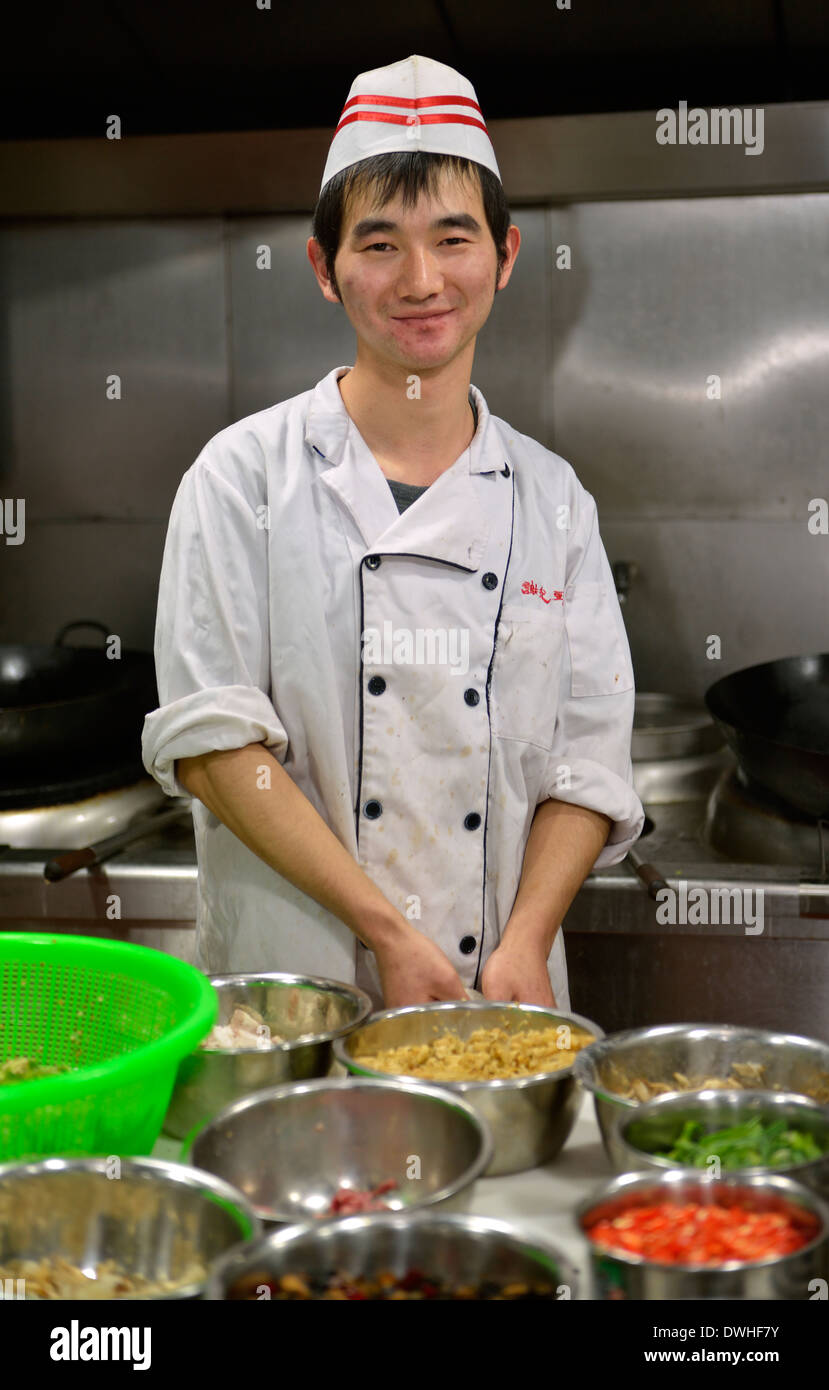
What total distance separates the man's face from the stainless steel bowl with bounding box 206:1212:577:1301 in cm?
115

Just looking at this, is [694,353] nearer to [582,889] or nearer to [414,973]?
[582,889]

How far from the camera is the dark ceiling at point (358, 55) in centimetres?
273

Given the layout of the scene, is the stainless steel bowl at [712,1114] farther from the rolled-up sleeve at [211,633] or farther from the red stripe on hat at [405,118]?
the red stripe on hat at [405,118]

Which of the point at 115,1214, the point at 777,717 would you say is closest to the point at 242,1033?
the point at 115,1214

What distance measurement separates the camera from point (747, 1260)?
904 mm

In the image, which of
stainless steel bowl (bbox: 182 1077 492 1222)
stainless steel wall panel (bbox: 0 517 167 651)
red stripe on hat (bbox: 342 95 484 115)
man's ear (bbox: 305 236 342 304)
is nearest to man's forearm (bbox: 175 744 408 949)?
stainless steel bowl (bbox: 182 1077 492 1222)

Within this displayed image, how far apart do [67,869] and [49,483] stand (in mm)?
1413

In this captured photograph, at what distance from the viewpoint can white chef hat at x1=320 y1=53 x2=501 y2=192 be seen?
172cm

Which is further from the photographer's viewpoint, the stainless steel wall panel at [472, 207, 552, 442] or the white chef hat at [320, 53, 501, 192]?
the stainless steel wall panel at [472, 207, 552, 442]

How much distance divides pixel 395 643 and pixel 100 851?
3.17 feet

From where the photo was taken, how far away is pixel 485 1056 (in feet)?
4.33

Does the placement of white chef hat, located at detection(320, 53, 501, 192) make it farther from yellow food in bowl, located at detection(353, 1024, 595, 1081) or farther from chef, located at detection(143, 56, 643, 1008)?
yellow food in bowl, located at detection(353, 1024, 595, 1081)

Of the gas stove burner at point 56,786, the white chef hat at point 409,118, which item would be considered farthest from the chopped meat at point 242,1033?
the gas stove burner at point 56,786
